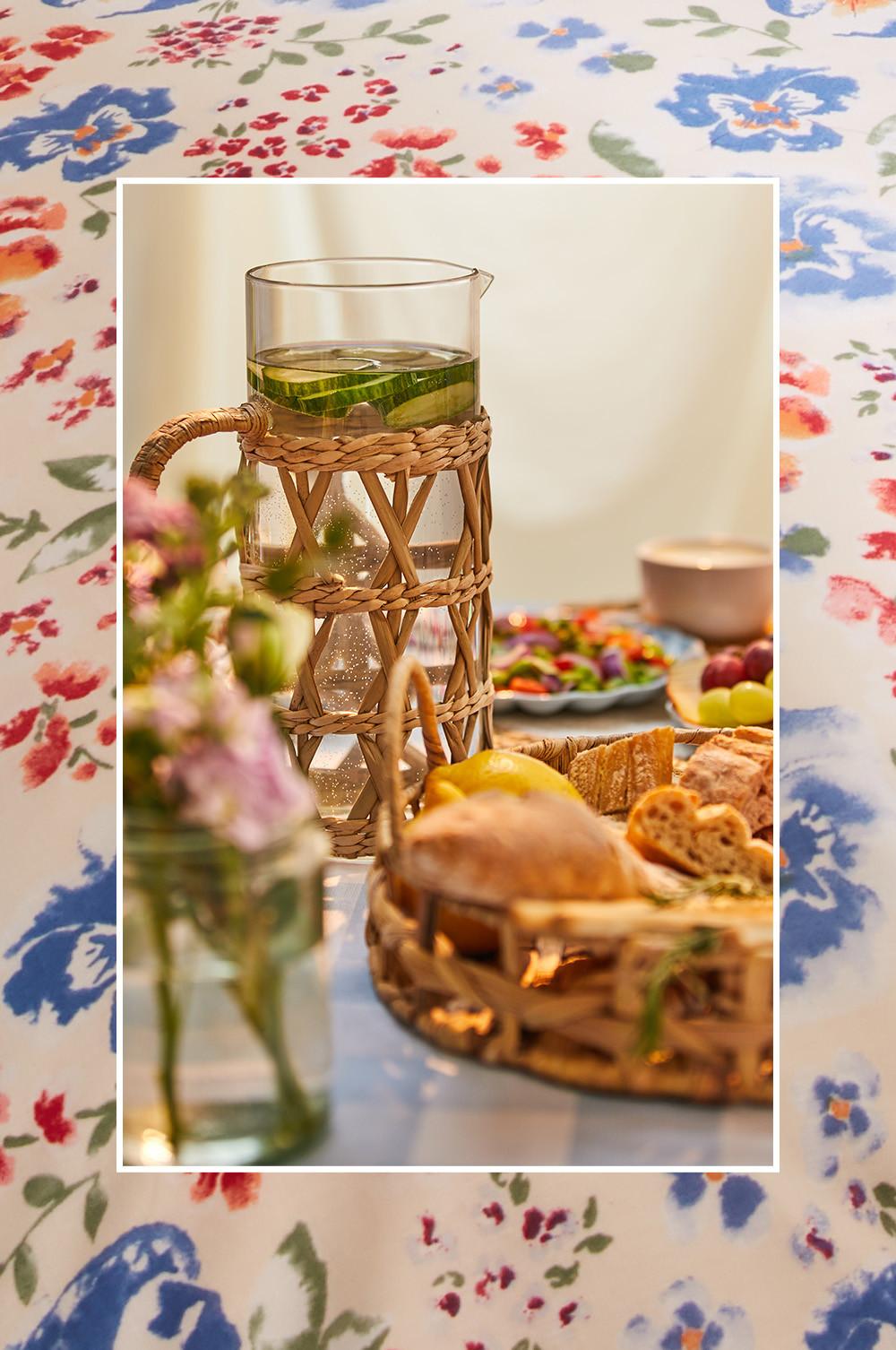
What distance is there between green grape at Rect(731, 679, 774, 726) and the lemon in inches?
6.0

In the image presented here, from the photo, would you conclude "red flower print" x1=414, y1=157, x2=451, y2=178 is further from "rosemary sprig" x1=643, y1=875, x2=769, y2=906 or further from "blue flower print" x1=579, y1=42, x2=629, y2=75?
"rosemary sprig" x1=643, y1=875, x2=769, y2=906

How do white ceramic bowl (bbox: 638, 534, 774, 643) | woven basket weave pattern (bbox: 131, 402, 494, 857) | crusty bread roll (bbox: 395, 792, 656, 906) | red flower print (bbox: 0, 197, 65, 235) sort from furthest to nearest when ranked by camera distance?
white ceramic bowl (bbox: 638, 534, 774, 643) < red flower print (bbox: 0, 197, 65, 235) < woven basket weave pattern (bbox: 131, 402, 494, 857) < crusty bread roll (bbox: 395, 792, 656, 906)

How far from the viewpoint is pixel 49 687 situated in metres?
0.78

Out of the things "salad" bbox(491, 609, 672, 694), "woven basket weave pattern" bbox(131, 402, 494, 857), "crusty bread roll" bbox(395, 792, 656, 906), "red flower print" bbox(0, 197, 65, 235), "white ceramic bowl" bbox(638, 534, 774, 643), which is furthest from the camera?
"salad" bbox(491, 609, 672, 694)

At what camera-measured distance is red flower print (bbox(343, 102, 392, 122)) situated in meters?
0.83

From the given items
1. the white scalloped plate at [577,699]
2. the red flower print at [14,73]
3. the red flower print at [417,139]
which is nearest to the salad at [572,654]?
the white scalloped plate at [577,699]

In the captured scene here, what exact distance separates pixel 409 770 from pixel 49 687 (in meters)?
0.22

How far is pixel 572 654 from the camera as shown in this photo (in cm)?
125

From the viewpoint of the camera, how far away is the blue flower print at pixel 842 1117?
0.73 m

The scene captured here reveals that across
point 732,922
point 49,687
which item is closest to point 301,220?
point 49,687

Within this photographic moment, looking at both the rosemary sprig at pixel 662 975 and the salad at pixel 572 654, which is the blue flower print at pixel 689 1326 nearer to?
the rosemary sprig at pixel 662 975

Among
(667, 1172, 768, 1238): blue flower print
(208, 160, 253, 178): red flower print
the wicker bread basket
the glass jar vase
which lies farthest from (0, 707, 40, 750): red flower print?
(667, 1172, 768, 1238): blue flower print

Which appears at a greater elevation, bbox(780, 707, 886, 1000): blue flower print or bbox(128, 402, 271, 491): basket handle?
bbox(128, 402, 271, 491): basket handle

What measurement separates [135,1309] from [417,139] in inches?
27.4
